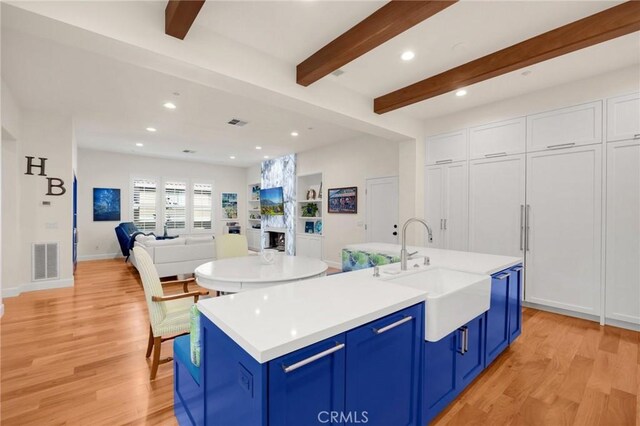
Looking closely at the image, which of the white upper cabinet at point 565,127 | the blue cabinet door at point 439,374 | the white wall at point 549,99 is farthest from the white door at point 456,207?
the blue cabinet door at point 439,374

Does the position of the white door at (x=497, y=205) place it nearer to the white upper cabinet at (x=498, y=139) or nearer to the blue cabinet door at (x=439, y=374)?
the white upper cabinet at (x=498, y=139)

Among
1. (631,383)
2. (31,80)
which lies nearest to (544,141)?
(631,383)

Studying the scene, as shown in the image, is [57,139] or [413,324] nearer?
[413,324]

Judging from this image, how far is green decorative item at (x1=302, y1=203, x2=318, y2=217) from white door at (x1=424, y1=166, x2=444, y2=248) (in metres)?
3.19

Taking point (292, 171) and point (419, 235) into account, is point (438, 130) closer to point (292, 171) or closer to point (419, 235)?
point (419, 235)

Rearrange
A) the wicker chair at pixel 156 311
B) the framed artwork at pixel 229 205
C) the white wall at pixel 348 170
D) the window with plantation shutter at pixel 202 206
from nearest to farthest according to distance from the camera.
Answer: the wicker chair at pixel 156 311, the white wall at pixel 348 170, the window with plantation shutter at pixel 202 206, the framed artwork at pixel 229 205

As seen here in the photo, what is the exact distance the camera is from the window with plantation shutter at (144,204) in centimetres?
834

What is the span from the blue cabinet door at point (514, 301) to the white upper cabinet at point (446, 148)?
88.8 inches

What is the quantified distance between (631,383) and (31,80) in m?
6.59

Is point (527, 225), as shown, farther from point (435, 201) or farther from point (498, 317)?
point (498, 317)

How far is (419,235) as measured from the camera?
4789mm

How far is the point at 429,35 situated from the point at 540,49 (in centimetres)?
102

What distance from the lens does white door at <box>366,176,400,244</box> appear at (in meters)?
5.38

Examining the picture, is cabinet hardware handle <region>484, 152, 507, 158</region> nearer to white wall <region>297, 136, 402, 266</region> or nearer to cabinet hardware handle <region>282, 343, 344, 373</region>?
white wall <region>297, 136, 402, 266</region>
